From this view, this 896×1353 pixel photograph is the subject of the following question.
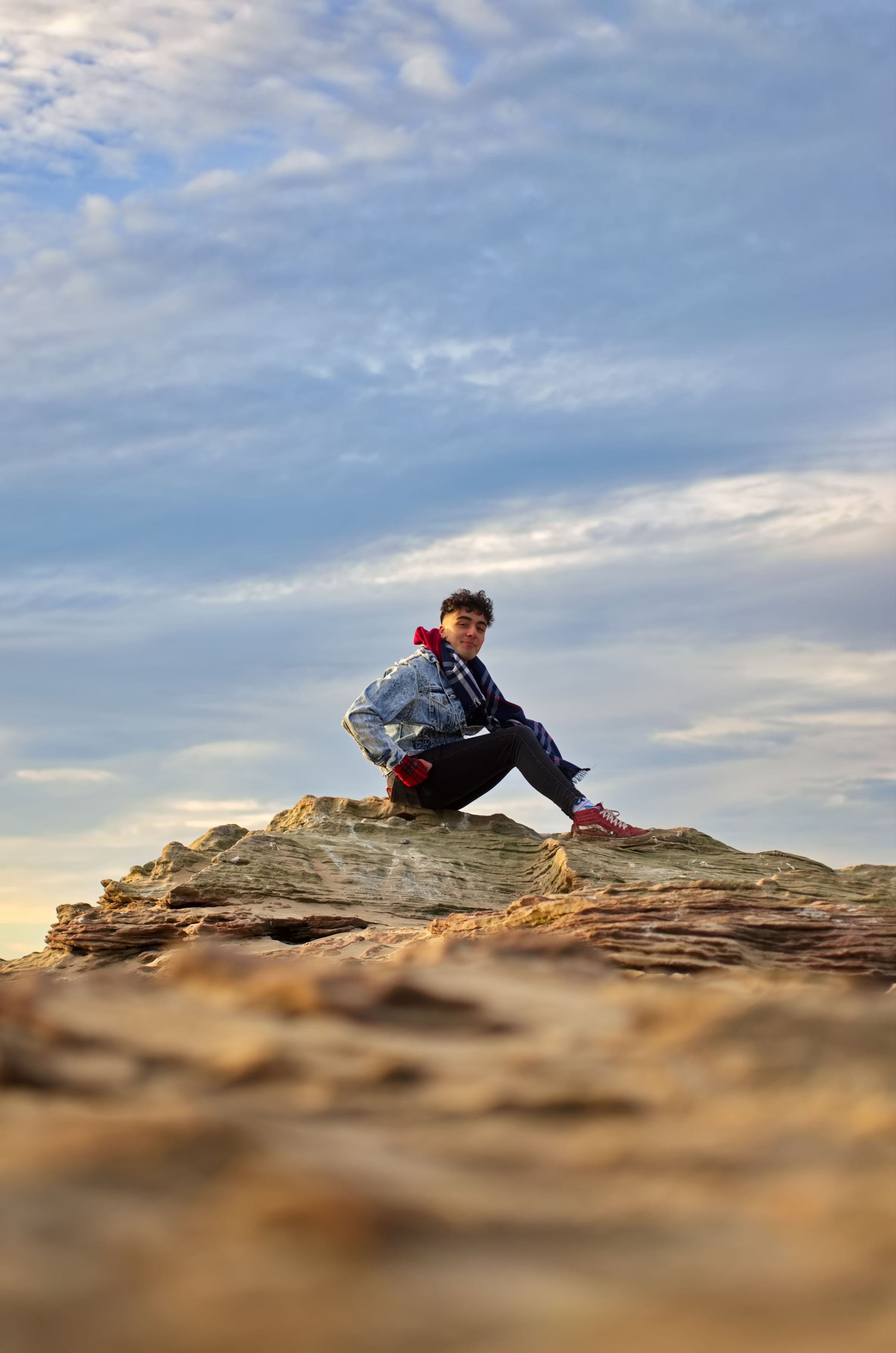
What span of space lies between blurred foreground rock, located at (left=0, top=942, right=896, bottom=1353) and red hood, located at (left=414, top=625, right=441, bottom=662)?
7.74 metres

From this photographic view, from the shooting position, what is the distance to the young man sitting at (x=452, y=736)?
910cm

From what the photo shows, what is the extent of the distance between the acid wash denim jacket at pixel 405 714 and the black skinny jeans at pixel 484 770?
17 centimetres

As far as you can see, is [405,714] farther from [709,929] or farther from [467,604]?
[709,929]

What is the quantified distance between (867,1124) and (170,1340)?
89 centimetres

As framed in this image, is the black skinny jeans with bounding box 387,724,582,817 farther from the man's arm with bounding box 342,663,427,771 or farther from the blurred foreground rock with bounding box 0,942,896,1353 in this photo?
the blurred foreground rock with bounding box 0,942,896,1353

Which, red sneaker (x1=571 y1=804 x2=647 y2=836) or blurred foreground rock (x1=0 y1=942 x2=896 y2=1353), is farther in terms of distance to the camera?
red sneaker (x1=571 y1=804 x2=647 y2=836)

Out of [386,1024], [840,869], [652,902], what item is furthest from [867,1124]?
[840,869]

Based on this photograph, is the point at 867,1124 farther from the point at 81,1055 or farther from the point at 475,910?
the point at 475,910

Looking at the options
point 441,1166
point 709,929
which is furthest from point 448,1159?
point 709,929

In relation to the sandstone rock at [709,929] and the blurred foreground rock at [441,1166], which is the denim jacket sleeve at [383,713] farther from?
the blurred foreground rock at [441,1166]

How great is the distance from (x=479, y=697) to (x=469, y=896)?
2566 millimetres

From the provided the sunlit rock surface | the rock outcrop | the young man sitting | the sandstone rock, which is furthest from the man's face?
the sunlit rock surface

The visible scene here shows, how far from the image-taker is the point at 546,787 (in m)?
9.09

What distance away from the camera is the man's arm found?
9141 millimetres
